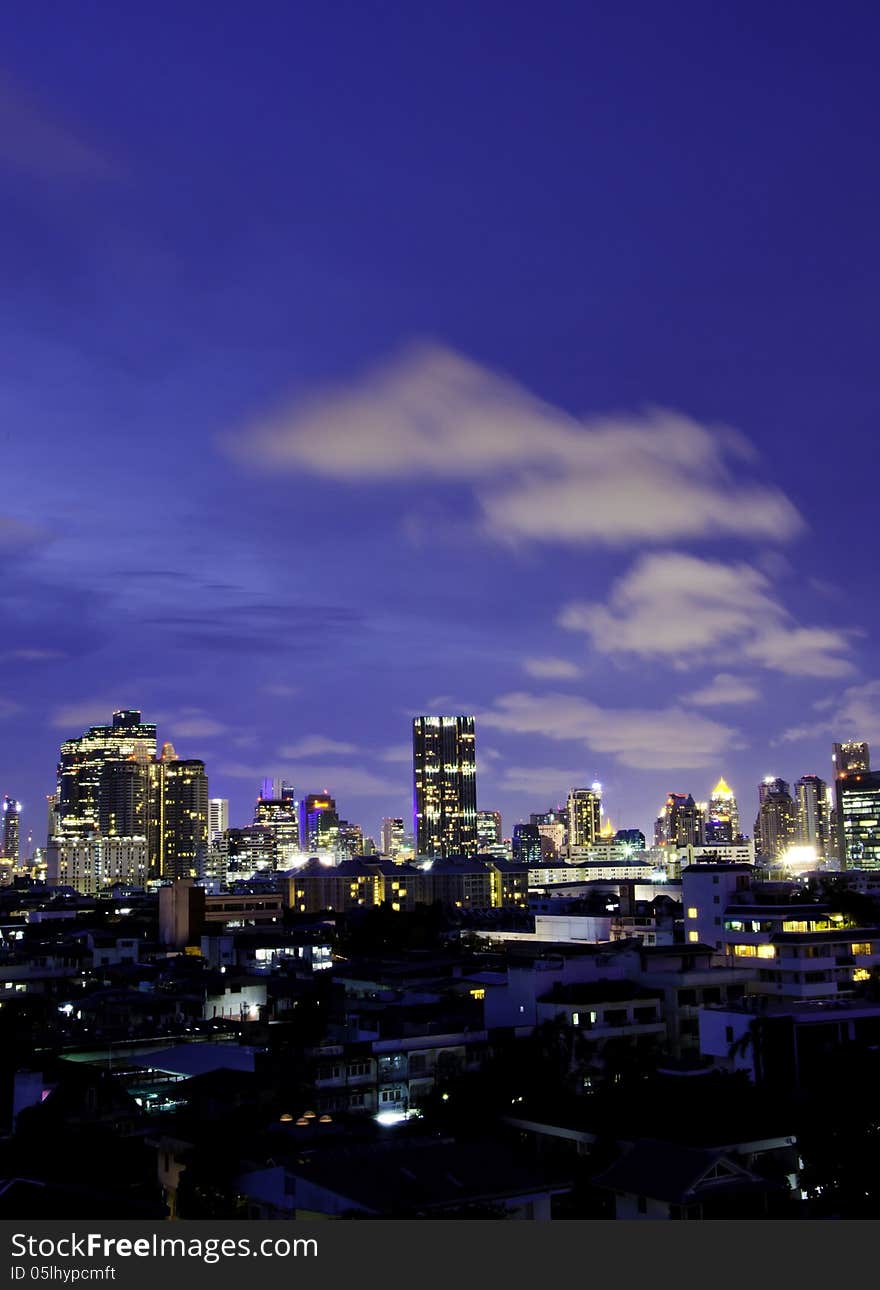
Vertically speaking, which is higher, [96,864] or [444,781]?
[444,781]

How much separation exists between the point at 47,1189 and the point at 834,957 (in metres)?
27.0

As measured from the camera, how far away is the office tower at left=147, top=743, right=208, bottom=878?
18238 cm

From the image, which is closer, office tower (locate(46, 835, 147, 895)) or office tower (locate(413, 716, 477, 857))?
office tower (locate(46, 835, 147, 895))

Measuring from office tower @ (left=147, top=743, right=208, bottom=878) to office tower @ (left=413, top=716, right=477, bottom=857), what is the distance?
32.0m

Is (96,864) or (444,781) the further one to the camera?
(444,781)

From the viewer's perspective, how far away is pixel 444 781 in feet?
593

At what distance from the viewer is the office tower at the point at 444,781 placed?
580 ft

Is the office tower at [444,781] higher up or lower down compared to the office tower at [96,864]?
higher up

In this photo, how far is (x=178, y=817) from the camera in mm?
187375

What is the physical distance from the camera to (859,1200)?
59.7 ft

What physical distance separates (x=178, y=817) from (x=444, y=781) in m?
39.5

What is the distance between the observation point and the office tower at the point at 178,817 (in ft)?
598

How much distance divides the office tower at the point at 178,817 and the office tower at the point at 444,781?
32040 millimetres

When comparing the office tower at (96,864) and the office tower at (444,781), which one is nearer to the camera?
the office tower at (96,864)
